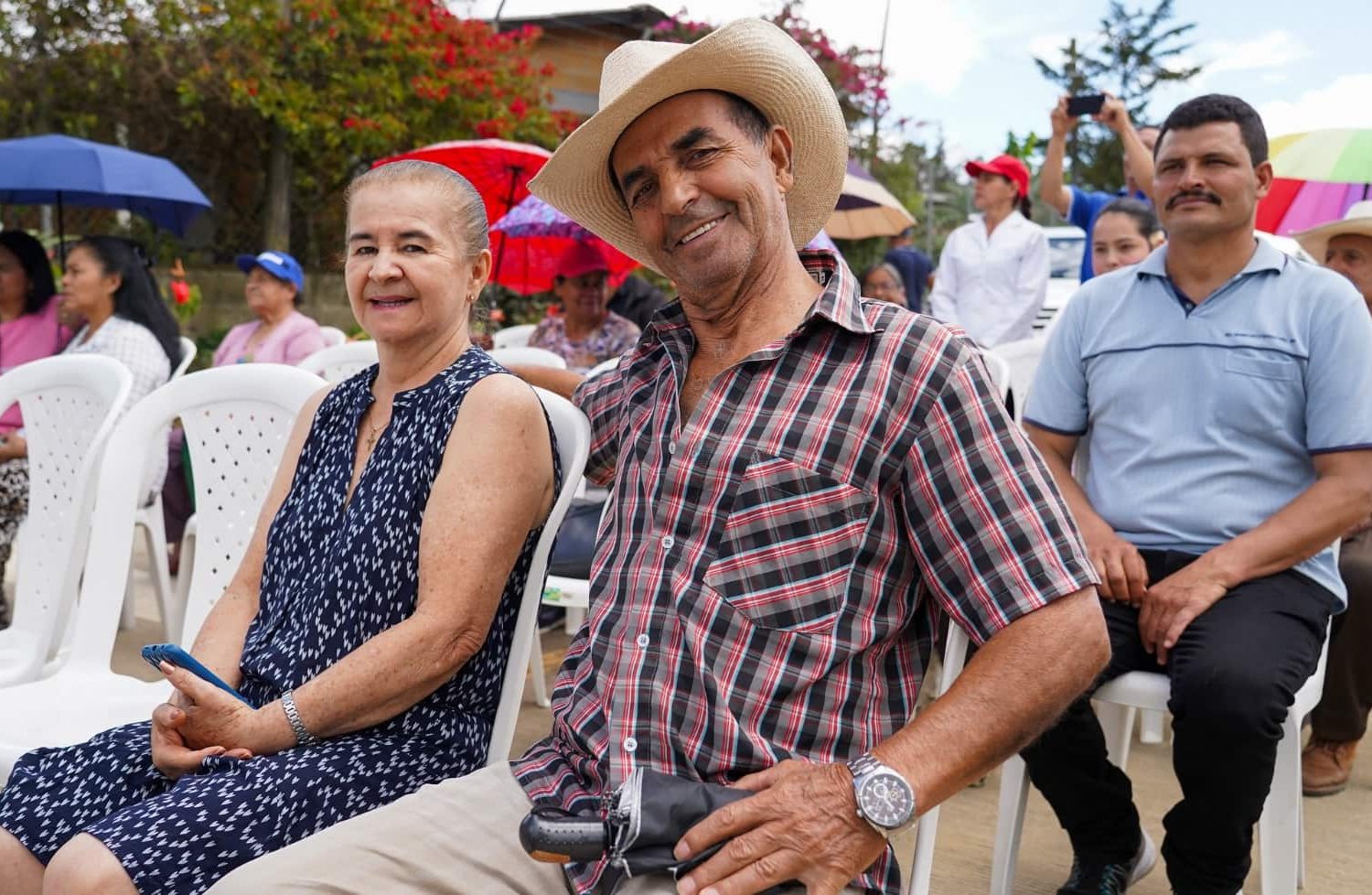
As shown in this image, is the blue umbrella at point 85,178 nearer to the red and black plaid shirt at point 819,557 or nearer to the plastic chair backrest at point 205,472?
the plastic chair backrest at point 205,472

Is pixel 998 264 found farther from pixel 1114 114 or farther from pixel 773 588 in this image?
pixel 773 588

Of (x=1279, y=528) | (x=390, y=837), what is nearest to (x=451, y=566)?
(x=390, y=837)

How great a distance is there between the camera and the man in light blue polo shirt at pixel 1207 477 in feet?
7.56

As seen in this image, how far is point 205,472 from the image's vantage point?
283cm

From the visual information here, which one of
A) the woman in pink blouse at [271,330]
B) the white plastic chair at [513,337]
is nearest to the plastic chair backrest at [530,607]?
the woman in pink blouse at [271,330]

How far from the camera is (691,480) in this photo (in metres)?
1.77

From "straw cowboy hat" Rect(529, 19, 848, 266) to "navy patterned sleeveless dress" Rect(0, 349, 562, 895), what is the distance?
0.35 metres

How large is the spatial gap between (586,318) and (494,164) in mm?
1224

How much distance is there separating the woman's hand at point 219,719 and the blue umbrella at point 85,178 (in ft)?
18.5

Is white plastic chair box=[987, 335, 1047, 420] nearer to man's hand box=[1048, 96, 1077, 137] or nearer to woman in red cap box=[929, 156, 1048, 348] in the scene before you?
man's hand box=[1048, 96, 1077, 137]

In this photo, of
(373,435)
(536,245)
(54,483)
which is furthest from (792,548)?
(536,245)

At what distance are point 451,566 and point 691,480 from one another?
0.46 metres

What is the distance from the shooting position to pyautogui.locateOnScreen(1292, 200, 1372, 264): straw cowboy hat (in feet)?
12.3

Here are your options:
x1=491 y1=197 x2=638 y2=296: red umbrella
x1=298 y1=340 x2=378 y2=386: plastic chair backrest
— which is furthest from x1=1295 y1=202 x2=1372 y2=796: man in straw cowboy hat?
x1=491 y1=197 x2=638 y2=296: red umbrella
